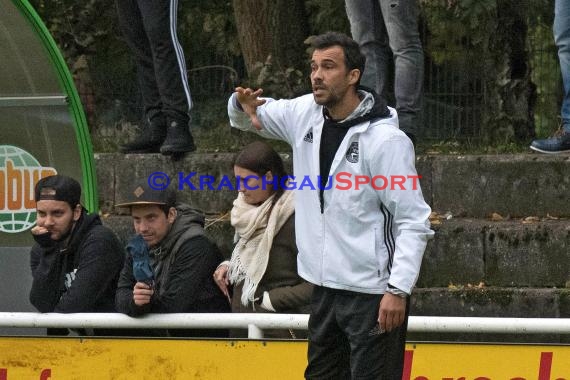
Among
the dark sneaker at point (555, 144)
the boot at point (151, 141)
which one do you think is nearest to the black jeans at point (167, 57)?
the boot at point (151, 141)

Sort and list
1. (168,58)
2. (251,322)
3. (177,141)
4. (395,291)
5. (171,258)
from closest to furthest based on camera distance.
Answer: (395,291) → (251,322) → (171,258) → (168,58) → (177,141)

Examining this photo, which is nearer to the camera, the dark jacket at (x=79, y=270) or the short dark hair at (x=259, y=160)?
the short dark hair at (x=259, y=160)

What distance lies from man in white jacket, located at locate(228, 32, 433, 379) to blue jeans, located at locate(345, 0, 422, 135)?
2.63 m

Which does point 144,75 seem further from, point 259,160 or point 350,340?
point 350,340

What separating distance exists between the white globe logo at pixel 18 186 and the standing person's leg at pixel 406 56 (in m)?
2.10

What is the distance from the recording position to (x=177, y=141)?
9070 mm

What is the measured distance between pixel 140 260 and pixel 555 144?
291cm

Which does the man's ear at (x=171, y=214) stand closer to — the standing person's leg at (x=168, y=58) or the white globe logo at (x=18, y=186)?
the white globe logo at (x=18, y=186)

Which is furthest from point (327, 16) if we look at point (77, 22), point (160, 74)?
point (160, 74)

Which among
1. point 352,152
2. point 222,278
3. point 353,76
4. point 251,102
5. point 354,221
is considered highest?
point 353,76

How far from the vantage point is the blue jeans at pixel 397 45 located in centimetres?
849

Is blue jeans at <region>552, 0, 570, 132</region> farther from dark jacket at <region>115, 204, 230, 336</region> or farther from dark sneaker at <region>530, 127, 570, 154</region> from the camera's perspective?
dark jacket at <region>115, 204, 230, 336</region>

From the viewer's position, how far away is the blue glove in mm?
7059

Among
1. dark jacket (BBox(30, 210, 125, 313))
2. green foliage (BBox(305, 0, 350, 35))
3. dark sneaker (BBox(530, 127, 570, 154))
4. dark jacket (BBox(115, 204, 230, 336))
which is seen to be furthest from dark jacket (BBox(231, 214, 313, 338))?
green foliage (BBox(305, 0, 350, 35))
